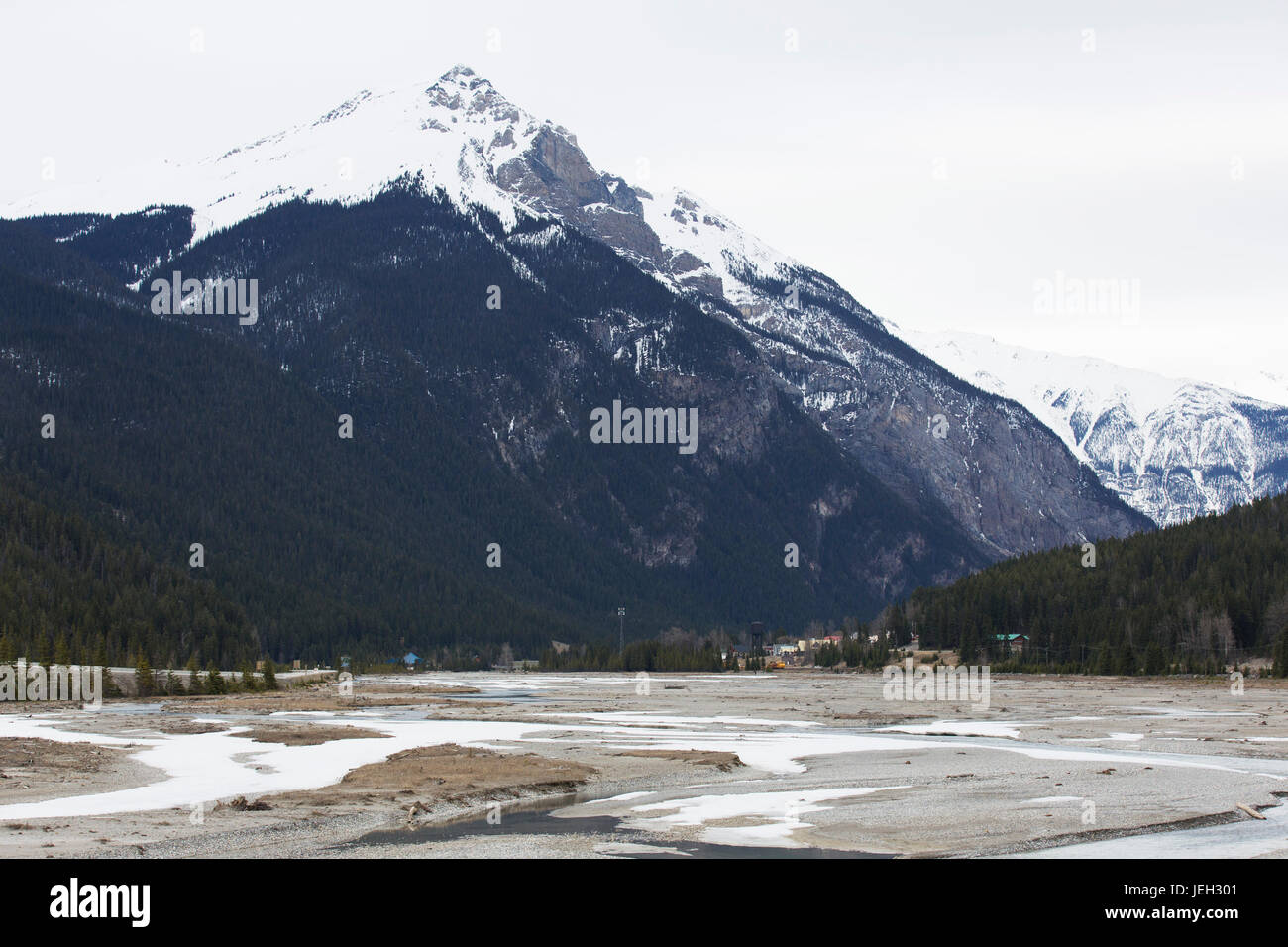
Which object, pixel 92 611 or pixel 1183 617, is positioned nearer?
pixel 92 611

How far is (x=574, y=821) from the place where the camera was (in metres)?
44.1

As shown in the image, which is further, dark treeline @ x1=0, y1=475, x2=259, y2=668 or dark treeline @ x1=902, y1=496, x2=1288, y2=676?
dark treeline @ x1=902, y1=496, x2=1288, y2=676

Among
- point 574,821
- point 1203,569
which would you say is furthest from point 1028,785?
point 1203,569

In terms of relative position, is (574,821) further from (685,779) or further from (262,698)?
(262,698)

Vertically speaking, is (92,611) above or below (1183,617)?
above

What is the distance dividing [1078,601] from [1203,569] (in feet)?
53.3

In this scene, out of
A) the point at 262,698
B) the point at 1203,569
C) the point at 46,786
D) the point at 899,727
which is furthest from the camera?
the point at 1203,569

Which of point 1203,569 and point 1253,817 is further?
point 1203,569

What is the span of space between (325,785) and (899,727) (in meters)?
42.3

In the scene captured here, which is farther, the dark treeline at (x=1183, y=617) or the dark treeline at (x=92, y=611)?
the dark treeline at (x=1183, y=617)

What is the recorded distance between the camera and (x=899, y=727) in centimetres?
8631
